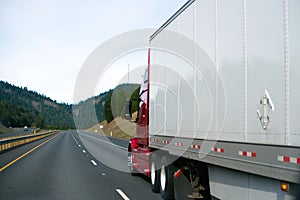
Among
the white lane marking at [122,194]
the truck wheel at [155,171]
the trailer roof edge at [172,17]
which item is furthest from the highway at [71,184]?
the trailer roof edge at [172,17]

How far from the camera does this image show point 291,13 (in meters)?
3.76

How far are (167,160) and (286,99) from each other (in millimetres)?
5355

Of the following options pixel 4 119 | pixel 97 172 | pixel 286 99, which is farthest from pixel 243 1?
pixel 4 119

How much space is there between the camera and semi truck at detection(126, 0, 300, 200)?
383 cm

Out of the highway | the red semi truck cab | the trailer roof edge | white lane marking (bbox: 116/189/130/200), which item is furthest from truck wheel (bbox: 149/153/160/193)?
the trailer roof edge

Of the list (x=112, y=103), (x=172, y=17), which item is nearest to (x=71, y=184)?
(x=172, y=17)

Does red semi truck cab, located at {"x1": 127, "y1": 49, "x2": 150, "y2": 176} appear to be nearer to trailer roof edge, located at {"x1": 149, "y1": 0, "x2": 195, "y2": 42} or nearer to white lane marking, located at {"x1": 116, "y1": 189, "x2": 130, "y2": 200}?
white lane marking, located at {"x1": 116, "y1": 189, "x2": 130, "y2": 200}

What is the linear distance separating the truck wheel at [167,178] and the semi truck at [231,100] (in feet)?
0.08

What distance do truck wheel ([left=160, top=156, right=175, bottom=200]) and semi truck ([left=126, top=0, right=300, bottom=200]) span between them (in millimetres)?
23

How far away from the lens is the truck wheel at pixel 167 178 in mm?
8508

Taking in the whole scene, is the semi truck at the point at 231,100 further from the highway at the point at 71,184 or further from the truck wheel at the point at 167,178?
the highway at the point at 71,184

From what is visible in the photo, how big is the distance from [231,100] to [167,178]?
4007 mm

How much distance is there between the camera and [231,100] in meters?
5.18

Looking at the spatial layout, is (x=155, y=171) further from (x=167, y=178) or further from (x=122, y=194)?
(x=167, y=178)
